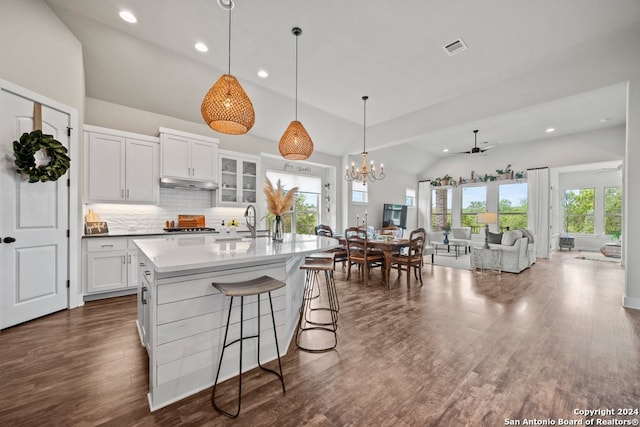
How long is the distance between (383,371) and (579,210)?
38.1 ft

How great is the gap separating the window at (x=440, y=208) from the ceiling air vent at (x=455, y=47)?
762 cm

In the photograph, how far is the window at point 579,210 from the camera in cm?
917

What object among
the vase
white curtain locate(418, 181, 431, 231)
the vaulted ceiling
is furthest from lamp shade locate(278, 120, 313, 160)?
white curtain locate(418, 181, 431, 231)

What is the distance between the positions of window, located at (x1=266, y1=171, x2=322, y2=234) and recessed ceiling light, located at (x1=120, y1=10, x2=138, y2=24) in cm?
387

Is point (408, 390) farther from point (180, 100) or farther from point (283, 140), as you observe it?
point (180, 100)

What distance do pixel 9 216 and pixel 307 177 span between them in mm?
5522

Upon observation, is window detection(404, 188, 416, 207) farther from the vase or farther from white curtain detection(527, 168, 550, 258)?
the vase

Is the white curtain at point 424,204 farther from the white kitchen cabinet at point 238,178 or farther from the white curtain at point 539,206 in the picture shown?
the white kitchen cabinet at point 238,178

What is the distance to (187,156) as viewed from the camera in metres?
4.46

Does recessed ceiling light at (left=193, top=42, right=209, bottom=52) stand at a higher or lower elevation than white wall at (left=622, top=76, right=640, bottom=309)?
higher

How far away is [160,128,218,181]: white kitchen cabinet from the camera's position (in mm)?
4250

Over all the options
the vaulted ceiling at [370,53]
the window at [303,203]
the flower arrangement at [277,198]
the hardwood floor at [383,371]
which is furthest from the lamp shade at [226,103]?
the window at [303,203]

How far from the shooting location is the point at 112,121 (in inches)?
162

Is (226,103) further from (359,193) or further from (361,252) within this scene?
(359,193)
